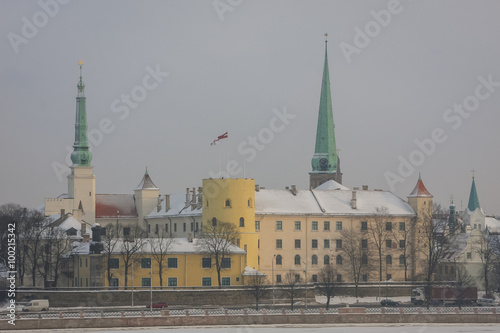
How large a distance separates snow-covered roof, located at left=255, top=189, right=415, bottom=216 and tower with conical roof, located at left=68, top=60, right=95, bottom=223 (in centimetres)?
3155

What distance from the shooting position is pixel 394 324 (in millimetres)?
106250

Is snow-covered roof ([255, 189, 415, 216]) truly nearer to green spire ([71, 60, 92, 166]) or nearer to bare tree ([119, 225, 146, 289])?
bare tree ([119, 225, 146, 289])

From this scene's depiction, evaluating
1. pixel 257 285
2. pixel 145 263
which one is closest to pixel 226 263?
pixel 145 263

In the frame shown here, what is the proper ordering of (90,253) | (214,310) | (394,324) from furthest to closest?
(90,253), (214,310), (394,324)

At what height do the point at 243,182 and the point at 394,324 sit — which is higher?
the point at 243,182

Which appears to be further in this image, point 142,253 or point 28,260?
point 28,260

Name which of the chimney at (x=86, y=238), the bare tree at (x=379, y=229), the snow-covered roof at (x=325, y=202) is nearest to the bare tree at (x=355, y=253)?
the bare tree at (x=379, y=229)

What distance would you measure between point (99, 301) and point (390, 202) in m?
45.5

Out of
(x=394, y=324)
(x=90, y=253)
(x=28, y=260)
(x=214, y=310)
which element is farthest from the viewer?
(x=28, y=260)

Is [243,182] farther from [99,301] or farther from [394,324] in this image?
[394,324]

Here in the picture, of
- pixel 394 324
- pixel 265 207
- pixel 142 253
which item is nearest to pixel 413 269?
pixel 265 207

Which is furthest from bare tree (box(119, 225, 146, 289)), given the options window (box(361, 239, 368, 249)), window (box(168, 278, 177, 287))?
window (box(361, 239, 368, 249))

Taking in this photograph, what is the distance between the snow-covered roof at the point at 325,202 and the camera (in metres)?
153

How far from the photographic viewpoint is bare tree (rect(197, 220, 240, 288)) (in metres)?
135
